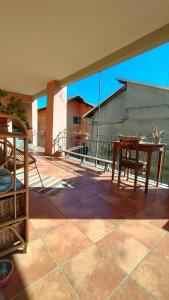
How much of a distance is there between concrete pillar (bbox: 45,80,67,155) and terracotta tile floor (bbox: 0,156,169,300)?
3147 mm

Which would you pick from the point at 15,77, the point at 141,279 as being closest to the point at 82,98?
the point at 15,77

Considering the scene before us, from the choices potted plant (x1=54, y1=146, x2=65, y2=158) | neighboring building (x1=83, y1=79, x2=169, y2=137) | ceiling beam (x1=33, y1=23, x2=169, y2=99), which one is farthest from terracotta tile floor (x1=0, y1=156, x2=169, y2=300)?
neighboring building (x1=83, y1=79, x2=169, y2=137)

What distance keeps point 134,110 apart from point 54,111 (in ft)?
13.8

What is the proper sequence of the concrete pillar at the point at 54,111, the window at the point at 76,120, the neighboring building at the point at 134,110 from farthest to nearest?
the window at the point at 76,120 < the neighboring building at the point at 134,110 < the concrete pillar at the point at 54,111

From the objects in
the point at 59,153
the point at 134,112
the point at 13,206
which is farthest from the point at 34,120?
the point at 13,206

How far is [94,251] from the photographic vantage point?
112 centimetres

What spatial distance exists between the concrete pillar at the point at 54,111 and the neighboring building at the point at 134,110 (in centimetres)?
135

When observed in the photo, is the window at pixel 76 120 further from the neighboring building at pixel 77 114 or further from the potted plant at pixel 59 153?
the potted plant at pixel 59 153

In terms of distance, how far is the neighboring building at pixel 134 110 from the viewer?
247 inches

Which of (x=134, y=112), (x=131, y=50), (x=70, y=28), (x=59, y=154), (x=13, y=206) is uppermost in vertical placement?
(x=70, y=28)

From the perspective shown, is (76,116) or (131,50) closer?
(131,50)

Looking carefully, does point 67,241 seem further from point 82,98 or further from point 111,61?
point 82,98

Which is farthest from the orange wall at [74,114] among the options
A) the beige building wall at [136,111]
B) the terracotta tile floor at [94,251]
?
the terracotta tile floor at [94,251]

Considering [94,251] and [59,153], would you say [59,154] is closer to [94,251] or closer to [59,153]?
[59,153]
